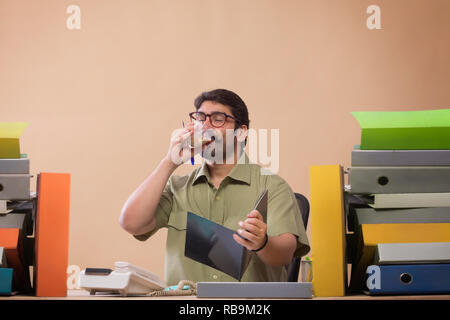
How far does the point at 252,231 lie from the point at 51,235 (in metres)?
0.45

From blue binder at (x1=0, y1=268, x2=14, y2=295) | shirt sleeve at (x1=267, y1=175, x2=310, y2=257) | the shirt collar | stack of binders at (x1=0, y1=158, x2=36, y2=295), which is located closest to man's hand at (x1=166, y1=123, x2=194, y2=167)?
the shirt collar

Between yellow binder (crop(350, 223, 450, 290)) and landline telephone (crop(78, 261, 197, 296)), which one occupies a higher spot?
yellow binder (crop(350, 223, 450, 290))

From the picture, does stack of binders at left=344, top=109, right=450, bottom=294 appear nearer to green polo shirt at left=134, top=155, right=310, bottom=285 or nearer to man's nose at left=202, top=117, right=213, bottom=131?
green polo shirt at left=134, top=155, right=310, bottom=285

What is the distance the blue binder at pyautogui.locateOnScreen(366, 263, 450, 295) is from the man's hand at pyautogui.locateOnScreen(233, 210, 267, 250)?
257 millimetres

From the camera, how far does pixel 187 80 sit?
2.59 metres

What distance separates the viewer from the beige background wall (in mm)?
2549

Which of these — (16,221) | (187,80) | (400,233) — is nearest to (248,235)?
(400,233)

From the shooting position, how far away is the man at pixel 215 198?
150 cm

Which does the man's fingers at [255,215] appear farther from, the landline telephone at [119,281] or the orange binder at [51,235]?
the orange binder at [51,235]

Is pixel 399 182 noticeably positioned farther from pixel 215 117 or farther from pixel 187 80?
pixel 187 80

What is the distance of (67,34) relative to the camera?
2.64m

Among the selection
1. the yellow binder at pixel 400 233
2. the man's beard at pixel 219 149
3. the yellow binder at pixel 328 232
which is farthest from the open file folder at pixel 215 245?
the man's beard at pixel 219 149

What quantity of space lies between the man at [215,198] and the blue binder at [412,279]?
32 cm

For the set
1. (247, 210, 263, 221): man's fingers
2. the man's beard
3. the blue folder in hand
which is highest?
the man's beard
